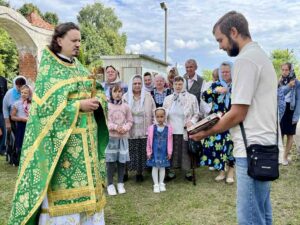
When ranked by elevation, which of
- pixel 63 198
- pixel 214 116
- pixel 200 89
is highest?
pixel 200 89

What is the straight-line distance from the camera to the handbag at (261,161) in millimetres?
2088

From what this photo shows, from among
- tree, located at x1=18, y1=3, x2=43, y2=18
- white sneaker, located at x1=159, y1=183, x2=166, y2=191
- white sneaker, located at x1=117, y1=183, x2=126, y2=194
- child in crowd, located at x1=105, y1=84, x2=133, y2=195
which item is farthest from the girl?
tree, located at x1=18, y1=3, x2=43, y2=18

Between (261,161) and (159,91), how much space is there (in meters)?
4.11

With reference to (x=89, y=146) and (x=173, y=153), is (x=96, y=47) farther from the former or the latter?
(x=89, y=146)

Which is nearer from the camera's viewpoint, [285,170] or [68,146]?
[68,146]

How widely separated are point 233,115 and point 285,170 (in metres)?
4.84

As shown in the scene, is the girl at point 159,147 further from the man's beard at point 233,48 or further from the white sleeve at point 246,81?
the white sleeve at point 246,81

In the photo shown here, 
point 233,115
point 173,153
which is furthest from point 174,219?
point 233,115

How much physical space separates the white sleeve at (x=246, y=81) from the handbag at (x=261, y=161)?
183 mm

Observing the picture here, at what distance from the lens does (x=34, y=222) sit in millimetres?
2770

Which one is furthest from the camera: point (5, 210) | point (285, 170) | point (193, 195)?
point (285, 170)

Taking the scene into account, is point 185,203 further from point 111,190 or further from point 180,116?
point 180,116

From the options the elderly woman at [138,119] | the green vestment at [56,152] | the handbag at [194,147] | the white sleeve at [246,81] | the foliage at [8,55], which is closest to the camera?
the white sleeve at [246,81]

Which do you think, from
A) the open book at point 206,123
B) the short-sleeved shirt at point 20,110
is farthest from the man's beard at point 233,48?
the short-sleeved shirt at point 20,110
